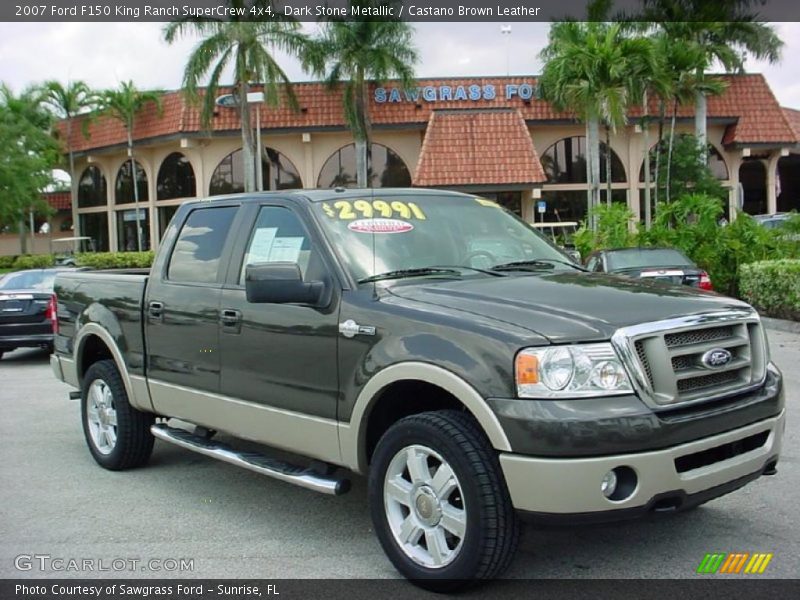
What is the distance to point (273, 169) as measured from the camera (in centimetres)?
3450

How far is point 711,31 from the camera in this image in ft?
96.1

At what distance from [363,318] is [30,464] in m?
3.92

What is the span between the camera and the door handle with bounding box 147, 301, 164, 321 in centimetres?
567

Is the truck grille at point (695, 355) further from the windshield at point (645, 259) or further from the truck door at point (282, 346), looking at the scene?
the windshield at point (645, 259)

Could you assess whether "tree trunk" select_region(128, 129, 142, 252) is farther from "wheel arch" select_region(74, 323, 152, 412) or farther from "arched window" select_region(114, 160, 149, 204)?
"wheel arch" select_region(74, 323, 152, 412)

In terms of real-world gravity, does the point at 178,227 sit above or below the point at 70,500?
above

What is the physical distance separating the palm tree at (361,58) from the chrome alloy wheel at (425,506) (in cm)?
2750

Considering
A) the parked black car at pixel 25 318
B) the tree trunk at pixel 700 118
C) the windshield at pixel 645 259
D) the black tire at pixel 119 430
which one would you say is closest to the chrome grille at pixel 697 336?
the black tire at pixel 119 430

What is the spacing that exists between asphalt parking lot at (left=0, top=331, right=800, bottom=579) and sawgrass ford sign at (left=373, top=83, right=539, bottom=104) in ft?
87.5

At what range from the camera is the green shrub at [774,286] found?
14016mm

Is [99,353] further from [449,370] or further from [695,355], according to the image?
[695,355]

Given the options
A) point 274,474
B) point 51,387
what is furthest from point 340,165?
point 274,474

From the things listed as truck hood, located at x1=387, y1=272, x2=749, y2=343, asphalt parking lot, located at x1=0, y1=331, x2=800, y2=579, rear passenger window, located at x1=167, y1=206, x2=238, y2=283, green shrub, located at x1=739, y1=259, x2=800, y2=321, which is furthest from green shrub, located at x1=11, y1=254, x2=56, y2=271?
truck hood, located at x1=387, y1=272, x2=749, y2=343

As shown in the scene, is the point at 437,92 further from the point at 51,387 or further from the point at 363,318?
the point at 363,318
